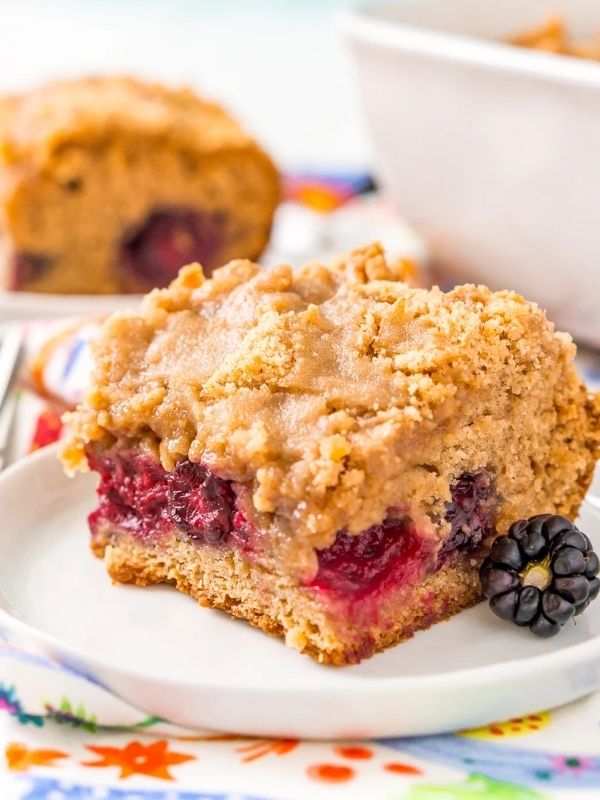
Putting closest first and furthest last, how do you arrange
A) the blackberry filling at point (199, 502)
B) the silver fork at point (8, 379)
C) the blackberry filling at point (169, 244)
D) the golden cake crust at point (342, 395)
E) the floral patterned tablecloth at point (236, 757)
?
1. the floral patterned tablecloth at point (236, 757)
2. the golden cake crust at point (342, 395)
3. the blackberry filling at point (199, 502)
4. the silver fork at point (8, 379)
5. the blackberry filling at point (169, 244)

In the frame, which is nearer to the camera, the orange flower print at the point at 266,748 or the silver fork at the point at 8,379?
the orange flower print at the point at 266,748

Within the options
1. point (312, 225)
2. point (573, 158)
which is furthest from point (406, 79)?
point (312, 225)

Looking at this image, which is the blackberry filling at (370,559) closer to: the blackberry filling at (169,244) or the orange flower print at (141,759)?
the orange flower print at (141,759)

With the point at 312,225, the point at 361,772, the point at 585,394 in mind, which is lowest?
the point at 312,225

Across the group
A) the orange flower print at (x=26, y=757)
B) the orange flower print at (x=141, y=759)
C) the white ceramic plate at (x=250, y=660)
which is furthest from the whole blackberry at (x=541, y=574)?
the orange flower print at (x=26, y=757)

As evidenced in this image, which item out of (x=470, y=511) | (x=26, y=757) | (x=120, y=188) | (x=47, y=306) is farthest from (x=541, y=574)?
(x=120, y=188)

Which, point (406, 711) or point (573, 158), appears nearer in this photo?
point (406, 711)

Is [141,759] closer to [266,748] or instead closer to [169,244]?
[266,748]

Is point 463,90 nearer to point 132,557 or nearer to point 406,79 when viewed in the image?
point 406,79
